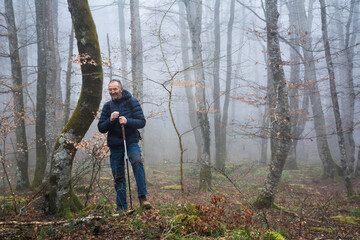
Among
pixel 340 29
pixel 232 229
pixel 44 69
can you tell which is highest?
pixel 340 29

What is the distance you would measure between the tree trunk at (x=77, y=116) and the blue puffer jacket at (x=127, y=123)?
651 mm

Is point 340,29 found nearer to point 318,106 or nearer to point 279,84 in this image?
point 318,106

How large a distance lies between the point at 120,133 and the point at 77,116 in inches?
44.5

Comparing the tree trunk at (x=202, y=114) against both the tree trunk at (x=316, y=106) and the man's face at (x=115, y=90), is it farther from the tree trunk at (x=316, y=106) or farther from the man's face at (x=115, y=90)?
the man's face at (x=115, y=90)

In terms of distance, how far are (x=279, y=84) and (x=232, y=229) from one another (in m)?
4.54

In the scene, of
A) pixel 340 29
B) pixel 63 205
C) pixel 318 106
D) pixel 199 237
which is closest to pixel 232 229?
pixel 199 237

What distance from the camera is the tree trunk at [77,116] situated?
15.8 feet

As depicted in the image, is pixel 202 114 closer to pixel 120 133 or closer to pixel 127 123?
pixel 120 133

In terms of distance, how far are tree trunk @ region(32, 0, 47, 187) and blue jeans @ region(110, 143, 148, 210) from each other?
18.7 ft

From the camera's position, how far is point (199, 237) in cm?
336

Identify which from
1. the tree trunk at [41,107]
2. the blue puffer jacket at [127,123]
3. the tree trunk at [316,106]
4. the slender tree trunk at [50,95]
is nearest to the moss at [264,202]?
the blue puffer jacket at [127,123]

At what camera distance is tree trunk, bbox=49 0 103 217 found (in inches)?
189

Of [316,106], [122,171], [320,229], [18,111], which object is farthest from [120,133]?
[316,106]

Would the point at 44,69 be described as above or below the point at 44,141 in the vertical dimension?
above
